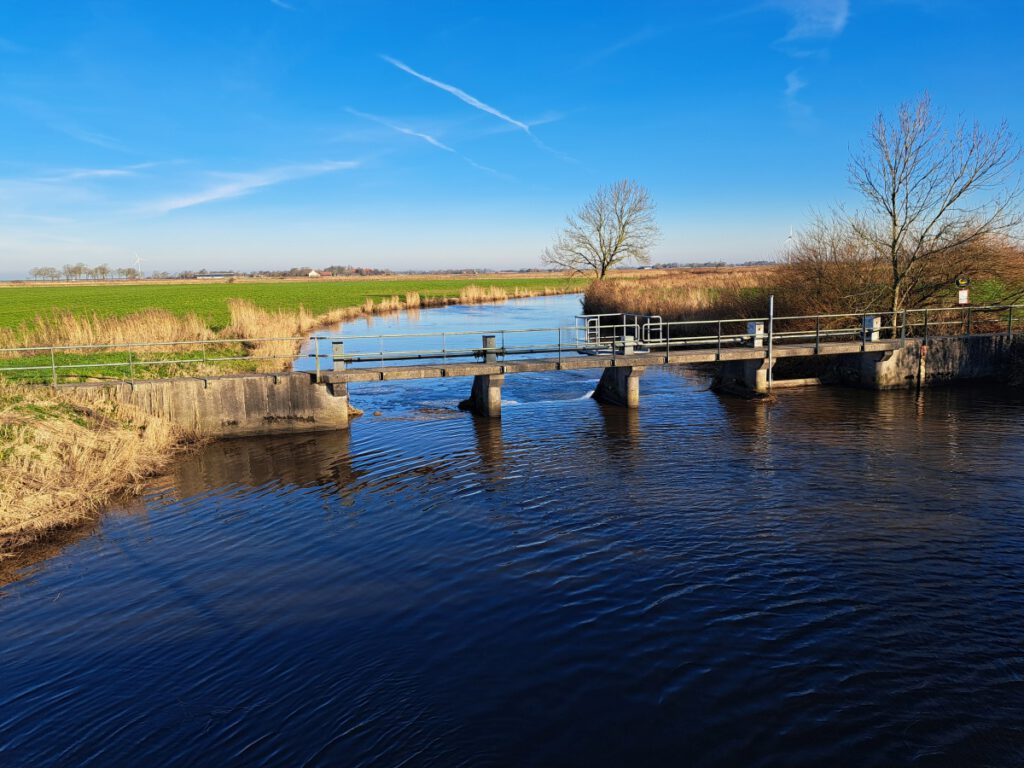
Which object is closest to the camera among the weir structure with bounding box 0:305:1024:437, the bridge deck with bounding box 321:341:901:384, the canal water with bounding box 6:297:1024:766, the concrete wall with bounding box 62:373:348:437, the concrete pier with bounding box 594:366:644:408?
the canal water with bounding box 6:297:1024:766

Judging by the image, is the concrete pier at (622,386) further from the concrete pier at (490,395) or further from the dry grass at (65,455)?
the dry grass at (65,455)

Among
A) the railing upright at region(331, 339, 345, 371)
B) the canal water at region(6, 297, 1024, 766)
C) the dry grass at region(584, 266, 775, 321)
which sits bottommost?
the canal water at region(6, 297, 1024, 766)

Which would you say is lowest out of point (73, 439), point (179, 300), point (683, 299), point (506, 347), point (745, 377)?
point (745, 377)

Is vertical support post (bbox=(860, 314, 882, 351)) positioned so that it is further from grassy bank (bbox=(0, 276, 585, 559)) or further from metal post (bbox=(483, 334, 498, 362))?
grassy bank (bbox=(0, 276, 585, 559))

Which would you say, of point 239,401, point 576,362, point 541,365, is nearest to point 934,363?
point 576,362

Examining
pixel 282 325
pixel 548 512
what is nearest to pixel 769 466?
pixel 548 512

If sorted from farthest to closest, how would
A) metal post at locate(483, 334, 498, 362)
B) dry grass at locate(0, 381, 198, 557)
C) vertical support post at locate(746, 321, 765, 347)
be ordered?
vertical support post at locate(746, 321, 765, 347) < metal post at locate(483, 334, 498, 362) < dry grass at locate(0, 381, 198, 557)

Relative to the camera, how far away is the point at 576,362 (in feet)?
64.6

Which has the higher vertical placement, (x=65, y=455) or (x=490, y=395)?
(x=490, y=395)

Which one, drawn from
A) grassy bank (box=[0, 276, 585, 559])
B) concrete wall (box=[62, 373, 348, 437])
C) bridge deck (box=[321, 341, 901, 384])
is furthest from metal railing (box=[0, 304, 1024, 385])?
concrete wall (box=[62, 373, 348, 437])

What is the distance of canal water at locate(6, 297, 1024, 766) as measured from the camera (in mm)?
5848

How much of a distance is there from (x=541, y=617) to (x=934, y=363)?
21.1m

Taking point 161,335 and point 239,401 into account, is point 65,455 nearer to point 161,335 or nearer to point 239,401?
point 239,401

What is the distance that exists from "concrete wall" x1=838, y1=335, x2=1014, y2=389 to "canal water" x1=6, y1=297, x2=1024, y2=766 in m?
7.87
